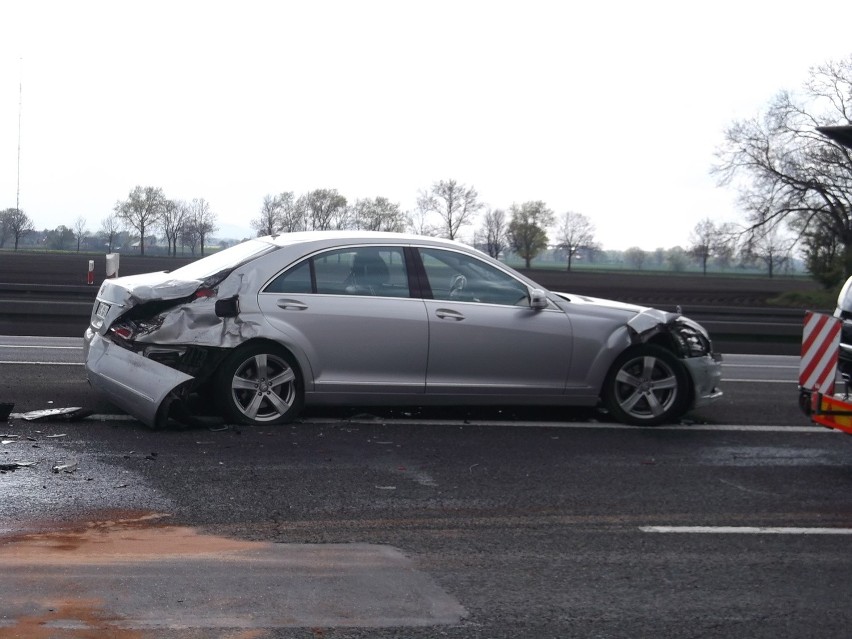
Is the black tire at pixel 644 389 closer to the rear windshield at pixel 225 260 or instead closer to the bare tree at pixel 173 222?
the rear windshield at pixel 225 260

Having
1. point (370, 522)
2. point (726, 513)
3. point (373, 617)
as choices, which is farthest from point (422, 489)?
point (373, 617)

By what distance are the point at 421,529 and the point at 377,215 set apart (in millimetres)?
6568

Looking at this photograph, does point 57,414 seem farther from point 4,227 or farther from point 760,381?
point 4,227

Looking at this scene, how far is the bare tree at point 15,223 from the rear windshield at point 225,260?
630 inches

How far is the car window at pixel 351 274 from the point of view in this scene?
8.73 metres

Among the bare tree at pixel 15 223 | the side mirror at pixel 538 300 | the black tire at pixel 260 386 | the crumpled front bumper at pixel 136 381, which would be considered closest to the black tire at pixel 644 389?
the side mirror at pixel 538 300

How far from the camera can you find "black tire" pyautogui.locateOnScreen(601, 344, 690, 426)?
9.10 meters

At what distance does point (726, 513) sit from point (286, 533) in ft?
8.71

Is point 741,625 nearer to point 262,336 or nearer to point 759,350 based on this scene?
point 262,336

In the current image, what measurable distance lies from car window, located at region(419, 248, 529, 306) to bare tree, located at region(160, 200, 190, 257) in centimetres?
495

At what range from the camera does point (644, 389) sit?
916cm

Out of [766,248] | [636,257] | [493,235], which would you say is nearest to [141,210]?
[493,235]

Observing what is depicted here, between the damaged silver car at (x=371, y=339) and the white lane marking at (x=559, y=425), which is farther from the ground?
the damaged silver car at (x=371, y=339)

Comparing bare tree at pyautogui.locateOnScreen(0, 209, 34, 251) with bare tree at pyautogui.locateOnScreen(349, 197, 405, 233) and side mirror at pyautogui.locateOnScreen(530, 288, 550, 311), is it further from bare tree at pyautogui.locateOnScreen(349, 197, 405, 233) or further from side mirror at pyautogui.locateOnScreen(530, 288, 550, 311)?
side mirror at pyautogui.locateOnScreen(530, 288, 550, 311)
